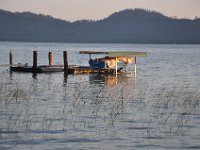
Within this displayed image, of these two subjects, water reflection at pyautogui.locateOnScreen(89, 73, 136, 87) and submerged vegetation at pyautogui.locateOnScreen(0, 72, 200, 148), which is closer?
submerged vegetation at pyautogui.locateOnScreen(0, 72, 200, 148)

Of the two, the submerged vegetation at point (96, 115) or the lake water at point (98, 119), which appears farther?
the submerged vegetation at point (96, 115)

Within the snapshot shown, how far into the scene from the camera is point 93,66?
172ft

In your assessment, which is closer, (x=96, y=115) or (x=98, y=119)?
(x=98, y=119)

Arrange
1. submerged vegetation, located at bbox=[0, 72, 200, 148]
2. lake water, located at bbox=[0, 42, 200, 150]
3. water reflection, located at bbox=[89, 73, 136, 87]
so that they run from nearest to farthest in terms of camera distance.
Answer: lake water, located at bbox=[0, 42, 200, 150], submerged vegetation, located at bbox=[0, 72, 200, 148], water reflection, located at bbox=[89, 73, 136, 87]

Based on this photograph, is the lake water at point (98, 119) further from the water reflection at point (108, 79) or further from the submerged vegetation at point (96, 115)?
the water reflection at point (108, 79)

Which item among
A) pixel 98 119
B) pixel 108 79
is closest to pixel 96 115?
pixel 98 119

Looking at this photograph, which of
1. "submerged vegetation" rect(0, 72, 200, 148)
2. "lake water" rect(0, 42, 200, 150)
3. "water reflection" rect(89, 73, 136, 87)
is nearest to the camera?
"lake water" rect(0, 42, 200, 150)

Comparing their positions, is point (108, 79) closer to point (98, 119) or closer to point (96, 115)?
point (96, 115)

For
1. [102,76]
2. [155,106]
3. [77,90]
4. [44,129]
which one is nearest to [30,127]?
[44,129]

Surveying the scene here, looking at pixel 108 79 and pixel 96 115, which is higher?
pixel 108 79

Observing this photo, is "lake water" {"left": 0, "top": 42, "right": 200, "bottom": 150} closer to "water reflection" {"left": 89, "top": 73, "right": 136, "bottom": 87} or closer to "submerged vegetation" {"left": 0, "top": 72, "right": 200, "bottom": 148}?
"submerged vegetation" {"left": 0, "top": 72, "right": 200, "bottom": 148}

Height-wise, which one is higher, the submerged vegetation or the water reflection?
the water reflection

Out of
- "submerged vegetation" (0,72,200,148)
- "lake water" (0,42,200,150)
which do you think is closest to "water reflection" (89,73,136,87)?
"lake water" (0,42,200,150)

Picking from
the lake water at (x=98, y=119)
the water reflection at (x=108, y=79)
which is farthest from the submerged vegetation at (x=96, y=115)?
the water reflection at (x=108, y=79)
